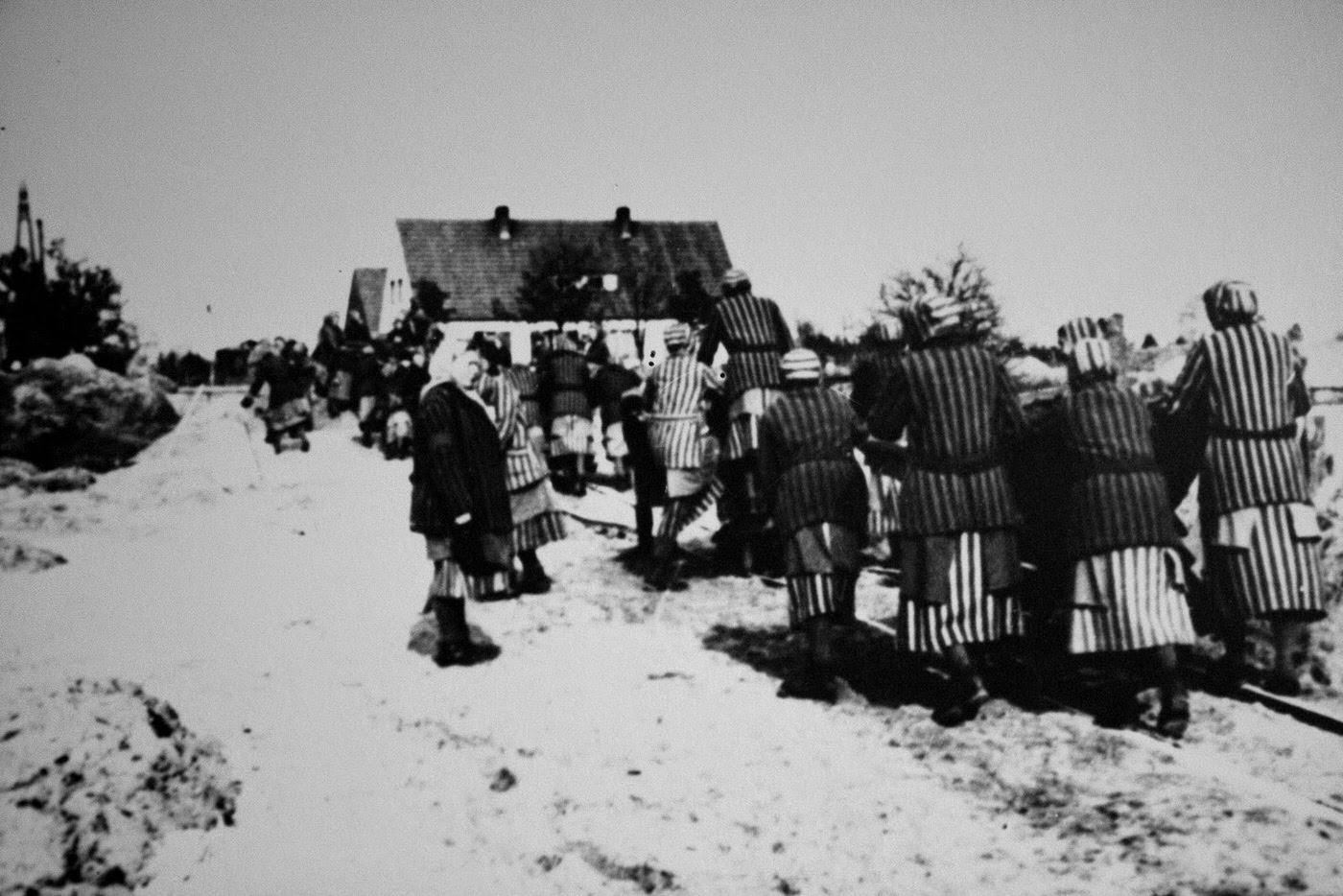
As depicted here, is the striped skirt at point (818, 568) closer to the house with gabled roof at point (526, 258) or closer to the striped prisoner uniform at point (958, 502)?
the striped prisoner uniform at point (958, 502)

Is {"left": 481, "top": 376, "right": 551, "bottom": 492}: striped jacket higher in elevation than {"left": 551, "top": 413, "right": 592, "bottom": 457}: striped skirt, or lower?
lower

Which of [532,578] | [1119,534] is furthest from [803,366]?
[532,578]

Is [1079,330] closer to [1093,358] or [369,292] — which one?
[1093,358]

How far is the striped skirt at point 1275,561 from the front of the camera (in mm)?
A: 4660

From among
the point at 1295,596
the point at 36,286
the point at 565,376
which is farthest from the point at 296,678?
the point at 565,376

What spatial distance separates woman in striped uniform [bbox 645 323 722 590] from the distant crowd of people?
5.24 ft

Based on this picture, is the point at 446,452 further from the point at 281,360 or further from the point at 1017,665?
the point at 281,360

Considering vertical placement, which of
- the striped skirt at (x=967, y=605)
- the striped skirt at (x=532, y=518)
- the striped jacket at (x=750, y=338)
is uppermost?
the striped jacket at (x=750, y=338)

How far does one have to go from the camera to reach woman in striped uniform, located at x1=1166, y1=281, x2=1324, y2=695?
4.69 m

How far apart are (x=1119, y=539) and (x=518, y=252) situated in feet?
124

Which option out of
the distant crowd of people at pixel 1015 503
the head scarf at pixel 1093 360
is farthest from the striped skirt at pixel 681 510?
the head scarf at pixel 1093 360

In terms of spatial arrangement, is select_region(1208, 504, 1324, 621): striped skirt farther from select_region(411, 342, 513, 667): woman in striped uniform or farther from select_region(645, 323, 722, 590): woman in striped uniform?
select_region(411, 342, 513, 667): woman in striped uniform

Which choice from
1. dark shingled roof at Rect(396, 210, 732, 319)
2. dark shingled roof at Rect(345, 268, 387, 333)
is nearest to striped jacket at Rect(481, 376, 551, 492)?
dark shingled roof at Rect(396, 210, 732, 319)

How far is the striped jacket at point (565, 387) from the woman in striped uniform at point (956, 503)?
266 inches
